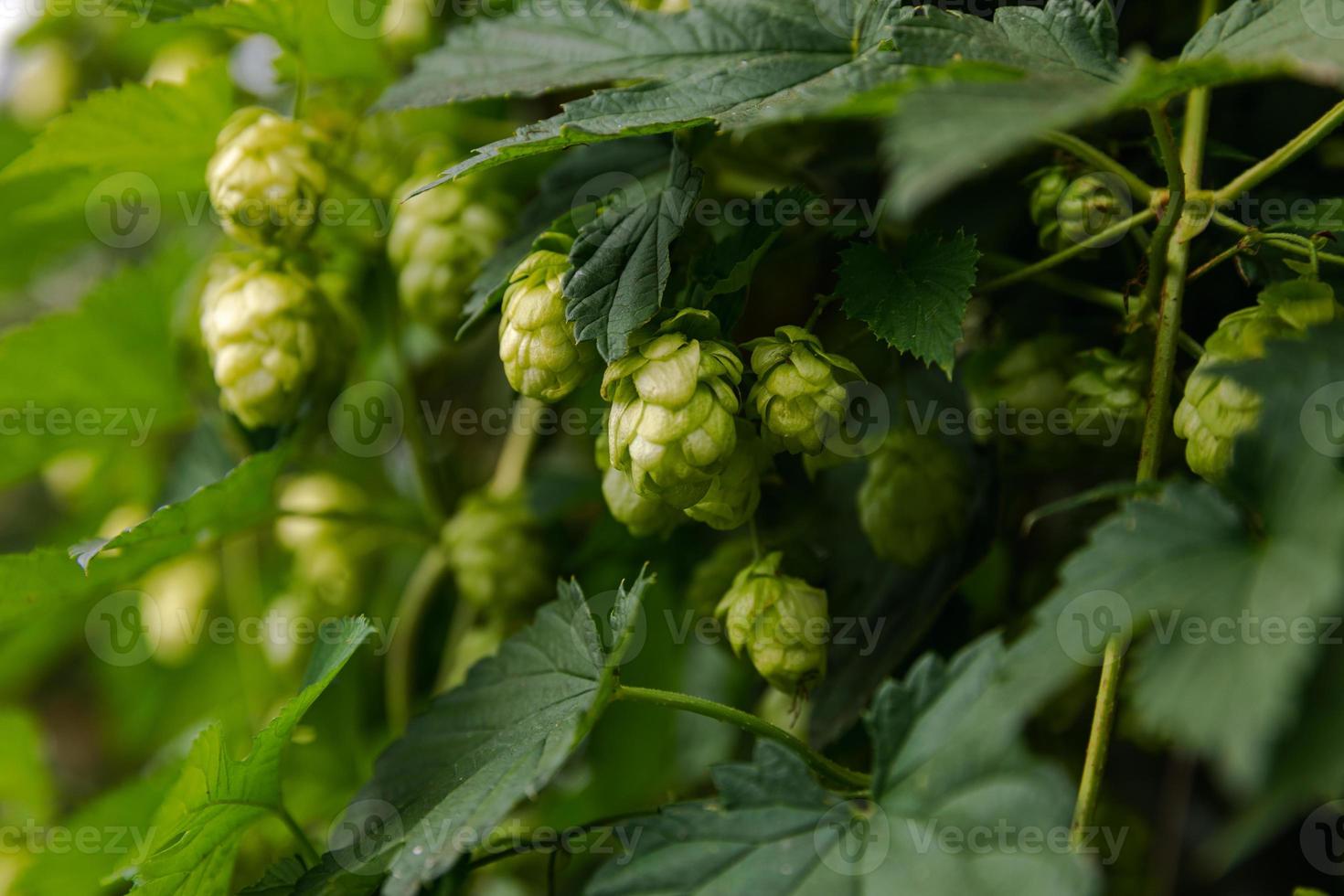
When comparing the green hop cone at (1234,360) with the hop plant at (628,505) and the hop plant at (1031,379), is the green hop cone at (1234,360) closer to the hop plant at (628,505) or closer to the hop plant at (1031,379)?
the hop plant at (1031,379)

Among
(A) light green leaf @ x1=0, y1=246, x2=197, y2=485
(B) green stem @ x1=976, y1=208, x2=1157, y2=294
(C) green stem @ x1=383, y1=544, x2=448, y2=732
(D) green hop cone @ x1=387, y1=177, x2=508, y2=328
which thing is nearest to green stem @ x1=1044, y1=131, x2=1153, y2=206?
(B) green stem @ x1=976, y1=208, x2=1157, y2=294

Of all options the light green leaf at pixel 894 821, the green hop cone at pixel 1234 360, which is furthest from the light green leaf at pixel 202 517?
the green hop cone at pixel 1234 360

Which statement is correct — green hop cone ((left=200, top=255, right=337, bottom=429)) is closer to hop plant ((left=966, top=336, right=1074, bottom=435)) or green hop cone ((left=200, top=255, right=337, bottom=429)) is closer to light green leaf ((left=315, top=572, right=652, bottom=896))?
light green leaf ((left=315, top=572, right=652, bottom=896))

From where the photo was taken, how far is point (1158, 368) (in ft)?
2.54

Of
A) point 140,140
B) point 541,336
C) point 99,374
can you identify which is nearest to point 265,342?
point 140,140

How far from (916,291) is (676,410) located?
0.22m

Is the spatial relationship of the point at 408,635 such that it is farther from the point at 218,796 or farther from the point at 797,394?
the point at 797,394

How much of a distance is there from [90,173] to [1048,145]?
3.37ft

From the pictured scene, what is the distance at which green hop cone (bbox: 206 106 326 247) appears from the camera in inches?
41.1

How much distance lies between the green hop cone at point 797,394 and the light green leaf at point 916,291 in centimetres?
5

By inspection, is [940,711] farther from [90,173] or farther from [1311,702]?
[90,173]

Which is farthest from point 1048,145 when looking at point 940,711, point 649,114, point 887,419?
point 940,711

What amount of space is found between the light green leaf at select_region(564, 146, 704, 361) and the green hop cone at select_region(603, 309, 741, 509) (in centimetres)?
2

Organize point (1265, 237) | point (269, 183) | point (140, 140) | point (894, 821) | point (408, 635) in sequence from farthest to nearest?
point (408, 635) < point (140, 140) < point (269, 183) < point (1265, 237) < point (894, 821)
